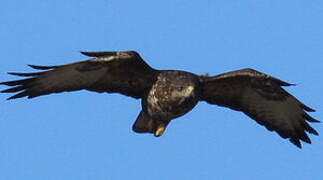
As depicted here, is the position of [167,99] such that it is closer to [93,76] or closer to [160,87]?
[160,87]

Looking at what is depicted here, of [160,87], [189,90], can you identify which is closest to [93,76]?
[160,87]

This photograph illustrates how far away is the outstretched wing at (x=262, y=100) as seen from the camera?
1529 cm

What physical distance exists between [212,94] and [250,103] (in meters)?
0.61

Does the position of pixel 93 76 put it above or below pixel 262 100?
above

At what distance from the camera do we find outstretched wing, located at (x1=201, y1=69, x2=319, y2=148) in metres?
→ 15.3

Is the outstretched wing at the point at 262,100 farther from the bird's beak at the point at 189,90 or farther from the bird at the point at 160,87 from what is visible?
the bird's beak at the point at 189,90

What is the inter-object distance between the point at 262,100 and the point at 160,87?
70.2 inches

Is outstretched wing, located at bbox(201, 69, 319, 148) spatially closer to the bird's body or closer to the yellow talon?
the bird's body

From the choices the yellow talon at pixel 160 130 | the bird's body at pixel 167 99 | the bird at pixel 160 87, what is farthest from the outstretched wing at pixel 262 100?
the yellow talon at pixel 160 130

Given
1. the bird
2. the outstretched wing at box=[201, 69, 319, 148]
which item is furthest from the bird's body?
the outstretched wing at box=[201, 69, 319, 148]

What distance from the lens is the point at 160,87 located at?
14.8 m

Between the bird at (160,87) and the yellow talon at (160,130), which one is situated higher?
the bird at (160,87)

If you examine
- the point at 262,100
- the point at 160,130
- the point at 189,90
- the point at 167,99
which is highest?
the point at 189,90

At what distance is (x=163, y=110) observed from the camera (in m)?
14.8
